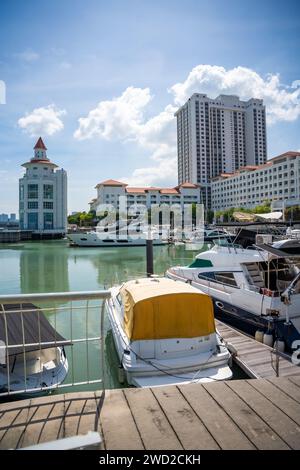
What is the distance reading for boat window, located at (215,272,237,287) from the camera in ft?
38.2

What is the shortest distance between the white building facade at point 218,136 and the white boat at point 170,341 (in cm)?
12948

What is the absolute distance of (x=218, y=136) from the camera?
5595 inches

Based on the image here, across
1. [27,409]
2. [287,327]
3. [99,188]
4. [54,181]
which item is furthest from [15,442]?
[99,188]

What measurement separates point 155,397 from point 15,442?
4.31ft

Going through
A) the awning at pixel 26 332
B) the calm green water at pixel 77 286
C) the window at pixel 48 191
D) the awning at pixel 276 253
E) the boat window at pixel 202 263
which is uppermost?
the window at pixel 48 191

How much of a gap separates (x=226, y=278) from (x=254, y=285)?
5.69ft

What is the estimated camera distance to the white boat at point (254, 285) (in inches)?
352

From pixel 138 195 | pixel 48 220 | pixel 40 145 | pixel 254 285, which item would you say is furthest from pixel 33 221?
pixel 254 285

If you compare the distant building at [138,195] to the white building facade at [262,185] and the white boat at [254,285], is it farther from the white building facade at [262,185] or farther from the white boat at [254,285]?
the white boat at [254,285]

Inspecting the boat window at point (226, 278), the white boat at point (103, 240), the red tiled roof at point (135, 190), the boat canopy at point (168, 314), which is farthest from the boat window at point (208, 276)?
the red tiled roof at point (135, 190)

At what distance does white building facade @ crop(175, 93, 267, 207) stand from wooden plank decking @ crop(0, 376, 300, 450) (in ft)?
438

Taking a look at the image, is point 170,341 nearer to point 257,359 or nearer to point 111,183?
point 257,359
